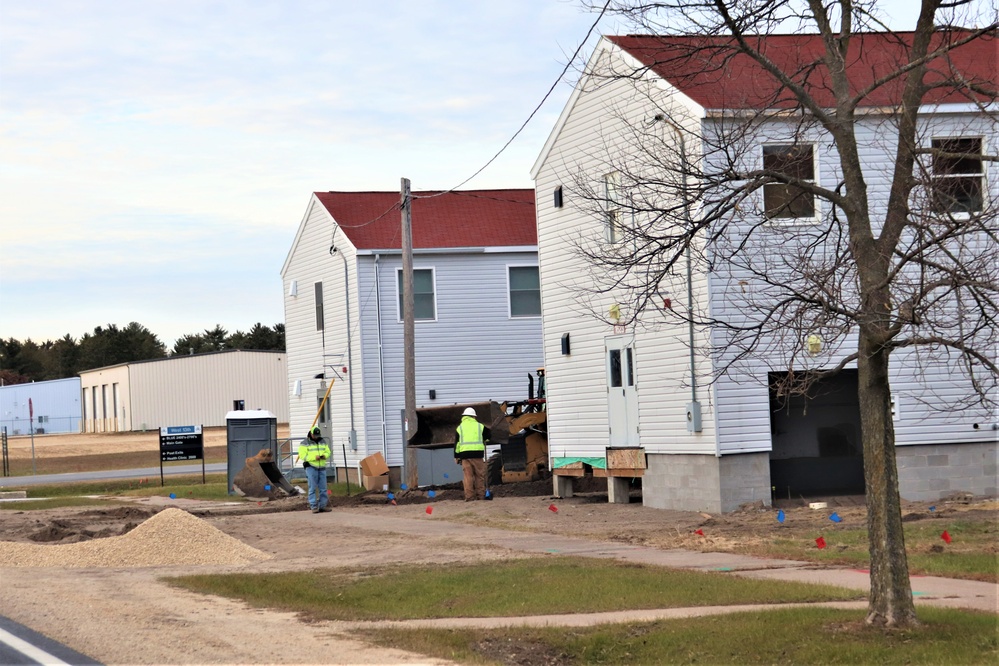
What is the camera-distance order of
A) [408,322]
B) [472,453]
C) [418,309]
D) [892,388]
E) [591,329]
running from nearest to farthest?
[892,388], [591,329], [472,453], [408,322], [418,309]

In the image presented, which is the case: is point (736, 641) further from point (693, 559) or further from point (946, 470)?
point (946, 470)

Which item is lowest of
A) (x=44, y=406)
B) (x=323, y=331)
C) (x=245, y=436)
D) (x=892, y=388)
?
Answer: (x=245, y=436)

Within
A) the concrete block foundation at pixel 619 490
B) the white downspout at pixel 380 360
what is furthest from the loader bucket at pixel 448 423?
the white downspout at pixel 380 360

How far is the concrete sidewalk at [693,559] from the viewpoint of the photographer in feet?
38.3

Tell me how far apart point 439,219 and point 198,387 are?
47406 millimetres

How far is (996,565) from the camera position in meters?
13.2

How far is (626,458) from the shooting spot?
23578 mm

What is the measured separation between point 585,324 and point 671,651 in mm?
15555

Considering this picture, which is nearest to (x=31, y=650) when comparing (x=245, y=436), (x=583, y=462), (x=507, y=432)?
(x=583, y=462)

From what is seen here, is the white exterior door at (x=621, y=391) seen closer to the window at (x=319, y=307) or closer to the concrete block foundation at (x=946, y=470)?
the concrete block foundation at (x=946, y=470)

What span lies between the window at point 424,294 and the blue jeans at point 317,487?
9.78m

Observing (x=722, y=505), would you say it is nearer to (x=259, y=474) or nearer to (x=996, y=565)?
(x=996, y=565)

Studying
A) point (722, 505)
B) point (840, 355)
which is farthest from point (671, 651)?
point (840, 355)

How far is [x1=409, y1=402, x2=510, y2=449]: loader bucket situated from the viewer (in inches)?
1096
